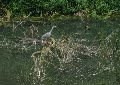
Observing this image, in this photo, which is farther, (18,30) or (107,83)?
(18,30)

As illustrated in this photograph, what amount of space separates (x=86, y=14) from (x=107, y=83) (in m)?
15.6

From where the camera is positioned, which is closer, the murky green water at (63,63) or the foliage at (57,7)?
the murky green water at (63,63)

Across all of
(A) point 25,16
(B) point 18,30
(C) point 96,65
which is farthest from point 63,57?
(A) point 25,16

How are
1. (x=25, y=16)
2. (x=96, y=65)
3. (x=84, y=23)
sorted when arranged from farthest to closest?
(x=25, y=16) < (x=84, y=23) < (x=96, y=65)

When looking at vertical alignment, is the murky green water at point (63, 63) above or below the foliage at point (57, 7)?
below

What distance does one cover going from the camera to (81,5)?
30844mm

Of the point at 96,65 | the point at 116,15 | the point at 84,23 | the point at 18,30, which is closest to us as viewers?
the point at 96,65

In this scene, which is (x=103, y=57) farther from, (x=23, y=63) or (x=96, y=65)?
(x=23, y=63)

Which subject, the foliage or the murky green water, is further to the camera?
the foliage

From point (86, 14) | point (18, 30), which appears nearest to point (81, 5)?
point (86, 14)

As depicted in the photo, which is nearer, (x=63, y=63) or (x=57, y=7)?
(x=63, y=63)

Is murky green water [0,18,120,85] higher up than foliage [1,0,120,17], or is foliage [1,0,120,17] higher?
foliage [1,0,120,17]

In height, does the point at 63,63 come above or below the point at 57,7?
below

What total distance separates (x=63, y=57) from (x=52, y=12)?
13548mm
